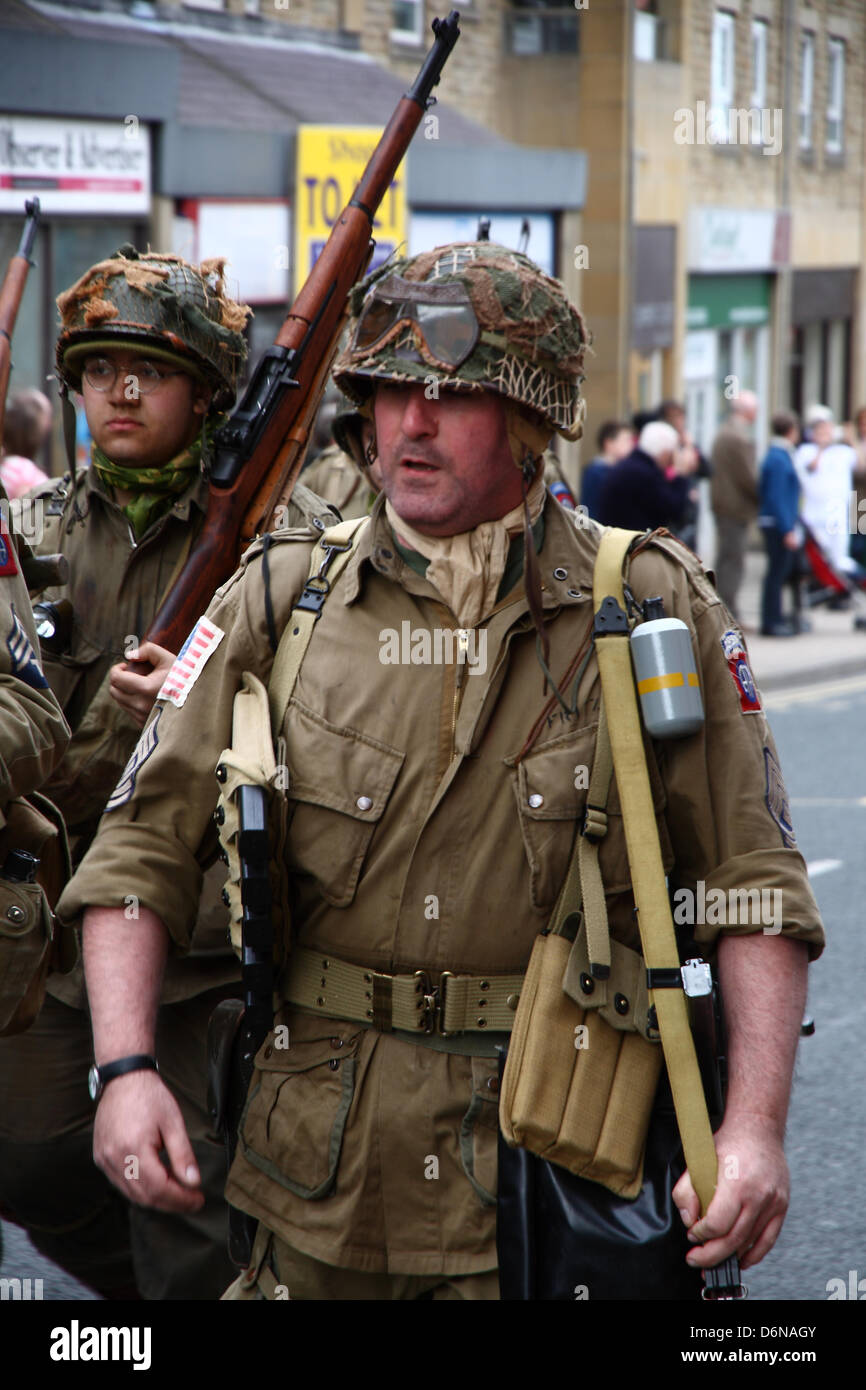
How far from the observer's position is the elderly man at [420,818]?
2533 millimetres

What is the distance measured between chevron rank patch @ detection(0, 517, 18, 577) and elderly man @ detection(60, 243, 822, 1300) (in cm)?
66

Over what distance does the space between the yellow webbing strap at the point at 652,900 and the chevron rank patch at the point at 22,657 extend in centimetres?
112

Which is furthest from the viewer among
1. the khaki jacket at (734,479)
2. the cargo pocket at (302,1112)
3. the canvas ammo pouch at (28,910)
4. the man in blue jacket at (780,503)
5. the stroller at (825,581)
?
the stroller at (825,581)

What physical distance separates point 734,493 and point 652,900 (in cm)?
1450

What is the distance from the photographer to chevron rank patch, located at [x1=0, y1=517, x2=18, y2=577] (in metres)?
3.21

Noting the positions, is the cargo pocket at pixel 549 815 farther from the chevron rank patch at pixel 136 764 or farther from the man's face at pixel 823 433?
the man's face at pixel 823 433

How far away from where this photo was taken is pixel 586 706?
8.53 ft

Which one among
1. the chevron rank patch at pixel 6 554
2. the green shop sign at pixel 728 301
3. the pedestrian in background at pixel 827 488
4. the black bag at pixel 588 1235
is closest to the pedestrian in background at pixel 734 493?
the pedestrian in background at pixel 827 488

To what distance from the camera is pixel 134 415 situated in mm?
3842

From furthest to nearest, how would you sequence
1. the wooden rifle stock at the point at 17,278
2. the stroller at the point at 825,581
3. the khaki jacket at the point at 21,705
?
1. the stroller at the point at 825,581
2. the wooden rifle stock at the point at 17,278
3. the khaki jacket at the point at 21,705

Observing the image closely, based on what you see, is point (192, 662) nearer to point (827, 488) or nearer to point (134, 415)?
point (134, 415)

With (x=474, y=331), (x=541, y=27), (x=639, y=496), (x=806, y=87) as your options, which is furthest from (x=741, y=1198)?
→ (x=806, y=87)

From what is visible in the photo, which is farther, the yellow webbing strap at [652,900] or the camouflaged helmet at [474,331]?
the camouflaged helmet at [474,331]

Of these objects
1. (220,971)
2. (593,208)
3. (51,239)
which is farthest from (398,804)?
(593,208)
